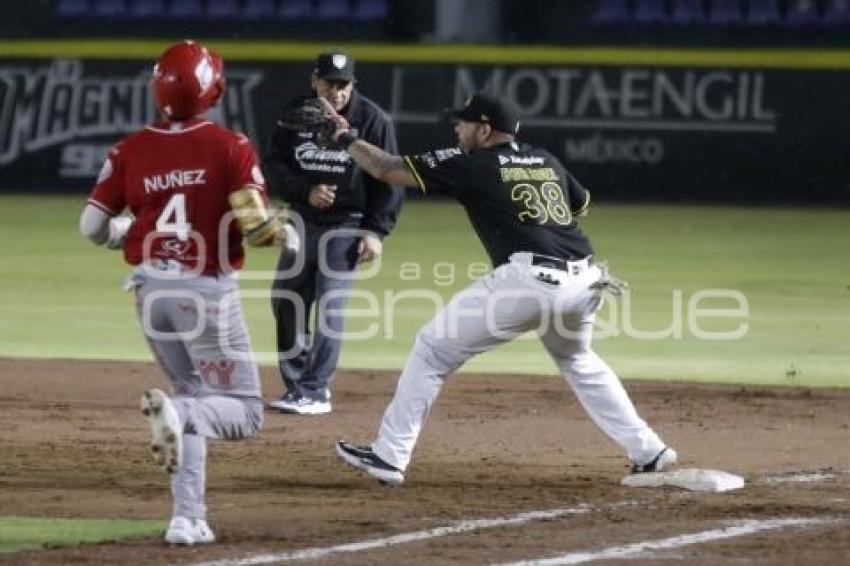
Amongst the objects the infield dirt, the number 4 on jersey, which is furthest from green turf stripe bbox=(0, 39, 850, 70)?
the number 4 on jersey

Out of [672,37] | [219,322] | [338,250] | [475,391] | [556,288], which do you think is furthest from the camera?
[672,37]

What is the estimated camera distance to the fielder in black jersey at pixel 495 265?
30.6 ft

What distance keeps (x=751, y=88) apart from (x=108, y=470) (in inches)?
662

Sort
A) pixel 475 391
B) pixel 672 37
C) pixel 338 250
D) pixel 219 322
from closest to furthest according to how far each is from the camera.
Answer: pixel 219 322 < pixel 338 250 < pixel 475 391 < pixel 672 37

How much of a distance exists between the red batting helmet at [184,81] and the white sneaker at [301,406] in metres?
3.91

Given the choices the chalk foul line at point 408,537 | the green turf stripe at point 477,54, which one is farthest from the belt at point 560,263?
the green turf stripe at point 477,54

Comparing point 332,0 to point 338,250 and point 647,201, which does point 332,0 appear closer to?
point 647,201

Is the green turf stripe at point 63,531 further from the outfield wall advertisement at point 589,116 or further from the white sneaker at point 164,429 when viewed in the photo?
the outfield wall advertisement at point 589,116

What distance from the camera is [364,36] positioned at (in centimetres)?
2814

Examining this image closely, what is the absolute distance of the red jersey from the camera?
7.96m

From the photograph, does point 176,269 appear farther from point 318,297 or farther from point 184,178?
point 318,297

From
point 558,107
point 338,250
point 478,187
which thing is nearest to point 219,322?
point 478,187

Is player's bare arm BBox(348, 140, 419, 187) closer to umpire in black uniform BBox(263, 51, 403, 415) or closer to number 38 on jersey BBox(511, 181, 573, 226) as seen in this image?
number 38 on jersey BBox(511, 181, 573, 226)

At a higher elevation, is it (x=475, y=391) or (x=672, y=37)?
(x=672, y=37)
